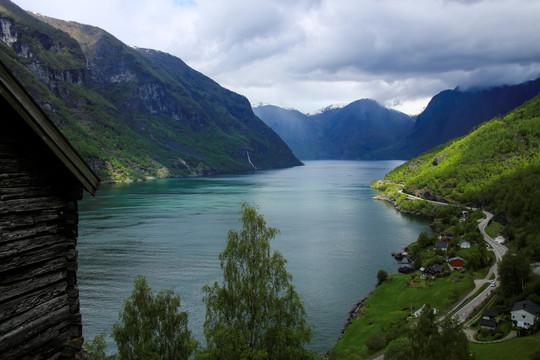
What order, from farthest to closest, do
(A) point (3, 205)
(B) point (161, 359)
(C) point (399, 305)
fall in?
(C) point (399, 305) → (B) point (161, 359) → (A) point (3, 205)

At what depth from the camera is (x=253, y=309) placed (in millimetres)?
15578

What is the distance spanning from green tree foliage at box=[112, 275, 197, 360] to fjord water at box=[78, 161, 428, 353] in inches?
345

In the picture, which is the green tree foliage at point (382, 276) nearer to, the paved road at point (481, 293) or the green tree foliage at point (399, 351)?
the paved road at point (481, 293)

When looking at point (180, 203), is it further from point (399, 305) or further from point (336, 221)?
point (399, 305)

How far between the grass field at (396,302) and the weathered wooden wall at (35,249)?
1203 inches

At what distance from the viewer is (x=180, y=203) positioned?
118438 mm

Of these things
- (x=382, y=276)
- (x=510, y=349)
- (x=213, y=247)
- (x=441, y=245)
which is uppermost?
(x=441, y=245)

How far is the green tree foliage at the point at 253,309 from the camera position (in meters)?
14.4

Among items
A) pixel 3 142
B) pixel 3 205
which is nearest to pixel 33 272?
pixel 3 205

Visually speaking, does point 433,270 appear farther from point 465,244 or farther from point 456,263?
point 465,244

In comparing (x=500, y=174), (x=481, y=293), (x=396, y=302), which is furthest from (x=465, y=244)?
(x=500, y=174)

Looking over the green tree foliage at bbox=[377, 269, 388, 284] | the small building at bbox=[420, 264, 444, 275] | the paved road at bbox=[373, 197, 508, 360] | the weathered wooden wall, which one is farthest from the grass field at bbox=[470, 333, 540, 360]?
the weathered wooden wall

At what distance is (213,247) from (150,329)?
45.8 metres

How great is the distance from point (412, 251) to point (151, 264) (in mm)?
42734
